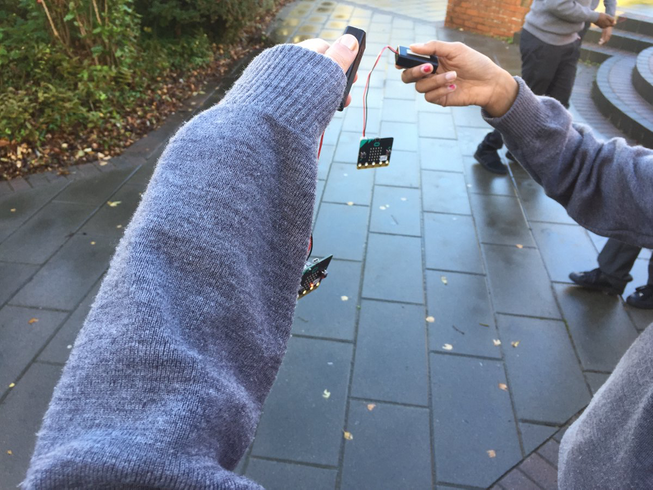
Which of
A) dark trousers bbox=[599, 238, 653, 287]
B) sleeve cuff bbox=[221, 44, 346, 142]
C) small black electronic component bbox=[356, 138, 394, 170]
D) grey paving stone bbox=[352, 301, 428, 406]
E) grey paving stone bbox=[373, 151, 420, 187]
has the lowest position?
grey paving stone bbox=[352, 301, 428, 406]

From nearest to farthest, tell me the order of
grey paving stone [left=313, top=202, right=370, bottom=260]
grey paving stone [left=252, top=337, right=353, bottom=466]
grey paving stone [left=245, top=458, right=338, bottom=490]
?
grey paving stone [left=245, top=458, right=338, bottom=490]
grey paving stone [left=252, top=337, right=353, bottom=466]
grey paving stone [left=313, top=202, right=370, bottom=260]

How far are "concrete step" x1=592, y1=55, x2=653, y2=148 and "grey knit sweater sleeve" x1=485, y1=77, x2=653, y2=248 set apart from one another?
174 inches

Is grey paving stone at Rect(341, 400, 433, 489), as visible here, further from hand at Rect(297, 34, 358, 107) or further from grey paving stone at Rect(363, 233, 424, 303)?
hand at Rect(297, 34, 358, 107)

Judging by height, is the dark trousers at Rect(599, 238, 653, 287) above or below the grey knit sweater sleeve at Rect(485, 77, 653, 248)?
below

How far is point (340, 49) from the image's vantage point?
A: 108cm

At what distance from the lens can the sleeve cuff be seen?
0.86 meters

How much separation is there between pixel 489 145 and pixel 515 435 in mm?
2967

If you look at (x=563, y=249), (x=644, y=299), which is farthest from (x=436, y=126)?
(x=644, y=299)

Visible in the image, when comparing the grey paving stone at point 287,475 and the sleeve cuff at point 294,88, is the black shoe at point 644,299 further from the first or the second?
the sleeve cuff at point 294,88

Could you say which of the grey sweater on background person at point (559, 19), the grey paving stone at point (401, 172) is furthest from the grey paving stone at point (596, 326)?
the grey sweater on background person at point (559, 19)

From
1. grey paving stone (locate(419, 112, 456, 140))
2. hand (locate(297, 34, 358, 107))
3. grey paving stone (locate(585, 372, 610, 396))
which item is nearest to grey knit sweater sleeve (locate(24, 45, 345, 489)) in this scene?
hand (locate(297, 34, 358, 107))

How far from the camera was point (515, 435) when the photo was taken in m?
2.45

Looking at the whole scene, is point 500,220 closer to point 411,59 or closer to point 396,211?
point 396,211

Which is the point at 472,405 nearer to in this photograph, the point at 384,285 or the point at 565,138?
the point at 384,285
